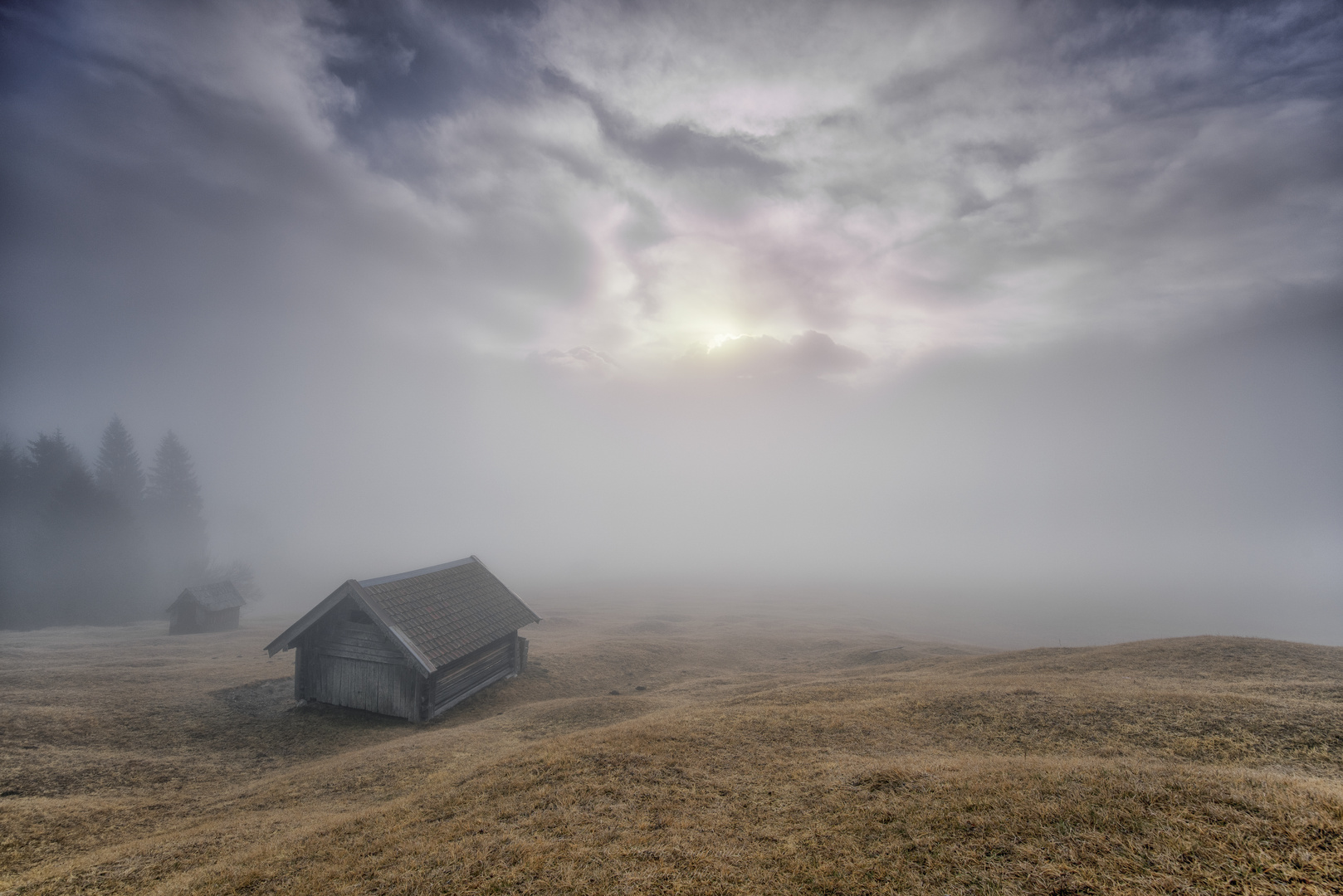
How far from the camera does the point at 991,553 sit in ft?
613

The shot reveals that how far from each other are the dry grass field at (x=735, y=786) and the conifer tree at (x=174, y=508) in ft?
263

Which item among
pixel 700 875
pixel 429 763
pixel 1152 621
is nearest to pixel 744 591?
pixel 1152 621

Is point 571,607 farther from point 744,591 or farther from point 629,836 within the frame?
point 629,836

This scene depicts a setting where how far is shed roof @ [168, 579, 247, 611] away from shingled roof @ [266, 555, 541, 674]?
3831 cm

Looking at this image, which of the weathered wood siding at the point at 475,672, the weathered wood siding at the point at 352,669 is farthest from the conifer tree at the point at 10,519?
the weathered wood siding at the point at 475,672

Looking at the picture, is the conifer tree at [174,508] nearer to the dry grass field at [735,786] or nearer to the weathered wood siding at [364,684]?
Result: the weathered wood siding at [364,684]

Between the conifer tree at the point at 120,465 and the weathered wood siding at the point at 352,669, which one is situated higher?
the conifer tree at the point at 120,465

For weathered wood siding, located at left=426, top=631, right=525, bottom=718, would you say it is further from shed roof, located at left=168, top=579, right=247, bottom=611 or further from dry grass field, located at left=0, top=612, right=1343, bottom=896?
shed roof, located at left=168, top=579, right=247, bottom=611

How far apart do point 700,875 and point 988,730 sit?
9798 millimetres

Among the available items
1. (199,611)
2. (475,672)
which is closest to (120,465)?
(199,611)

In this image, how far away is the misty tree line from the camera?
55094 mm

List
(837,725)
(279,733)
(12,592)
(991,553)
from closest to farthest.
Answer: (837,725)
(279,733)
(12,592)
(991,553)

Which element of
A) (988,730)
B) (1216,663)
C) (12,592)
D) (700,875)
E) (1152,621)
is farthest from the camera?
(1152,621)

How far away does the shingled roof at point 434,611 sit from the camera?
66.5 ft
